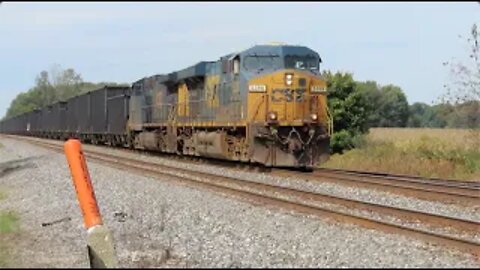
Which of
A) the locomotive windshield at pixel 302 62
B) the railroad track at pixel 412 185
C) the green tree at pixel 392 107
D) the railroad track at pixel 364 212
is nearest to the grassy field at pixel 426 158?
the railroad track at pixel 412 185

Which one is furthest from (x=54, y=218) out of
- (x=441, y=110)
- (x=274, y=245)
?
(x=441, y=110)

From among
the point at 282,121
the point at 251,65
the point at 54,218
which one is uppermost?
the point at 251,65

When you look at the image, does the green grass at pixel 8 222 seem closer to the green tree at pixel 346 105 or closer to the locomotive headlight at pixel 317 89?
the locomotive headlight at pixel 317 89

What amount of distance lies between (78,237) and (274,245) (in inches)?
104

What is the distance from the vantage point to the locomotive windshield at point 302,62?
1958cm

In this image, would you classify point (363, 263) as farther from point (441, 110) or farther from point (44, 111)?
point (44, 111)

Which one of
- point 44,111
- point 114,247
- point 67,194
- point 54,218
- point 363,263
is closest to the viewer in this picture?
point 363,263

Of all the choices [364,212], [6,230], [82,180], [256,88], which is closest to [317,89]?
[256,88]

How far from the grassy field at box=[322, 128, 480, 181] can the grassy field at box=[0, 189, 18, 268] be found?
11.6 m

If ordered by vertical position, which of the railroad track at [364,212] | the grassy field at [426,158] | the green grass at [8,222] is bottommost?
the green grass at [8,222]

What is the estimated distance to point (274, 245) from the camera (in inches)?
318

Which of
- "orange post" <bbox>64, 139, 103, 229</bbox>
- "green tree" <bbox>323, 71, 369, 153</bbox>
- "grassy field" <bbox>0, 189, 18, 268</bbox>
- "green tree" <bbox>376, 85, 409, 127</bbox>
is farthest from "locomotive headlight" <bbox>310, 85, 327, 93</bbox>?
"green tree" <bbox>376, 85, 409, 127</bbox>

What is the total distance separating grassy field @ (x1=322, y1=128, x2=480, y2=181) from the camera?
62.0 ft

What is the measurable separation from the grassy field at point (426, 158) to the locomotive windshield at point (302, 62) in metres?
3.88
